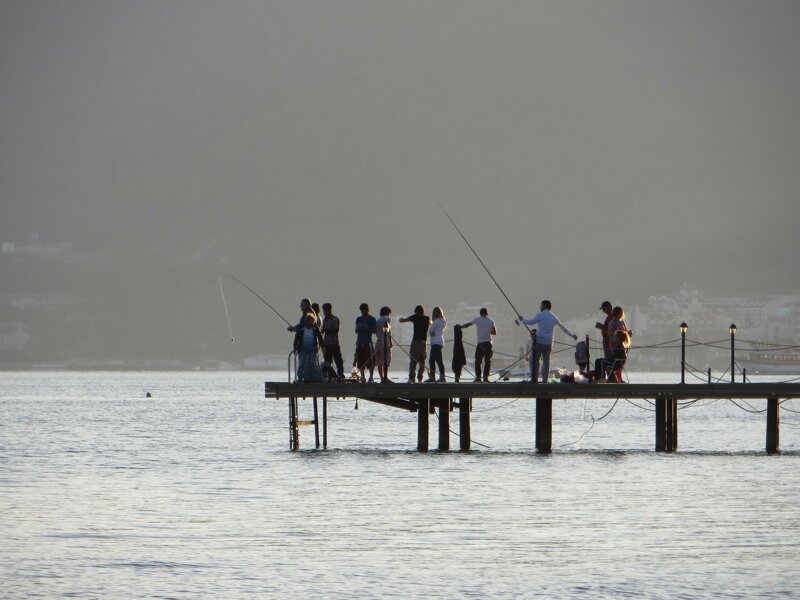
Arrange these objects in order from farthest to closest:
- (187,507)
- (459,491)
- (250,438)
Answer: (250,438)
(459,491)
(187,507)

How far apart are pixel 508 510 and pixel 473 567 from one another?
7098mm

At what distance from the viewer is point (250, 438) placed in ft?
197

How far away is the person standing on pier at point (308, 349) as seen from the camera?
37.0 metres

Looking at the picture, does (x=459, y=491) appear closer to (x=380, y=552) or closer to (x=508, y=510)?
(x=508, y=510)

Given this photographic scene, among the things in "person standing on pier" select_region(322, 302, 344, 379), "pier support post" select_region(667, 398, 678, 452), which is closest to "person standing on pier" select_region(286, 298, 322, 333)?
"person standing on pier" select_region(322, 302, 344, 379)

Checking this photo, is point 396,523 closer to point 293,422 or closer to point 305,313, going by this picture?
point 305,313

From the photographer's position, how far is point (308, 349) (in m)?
37.4

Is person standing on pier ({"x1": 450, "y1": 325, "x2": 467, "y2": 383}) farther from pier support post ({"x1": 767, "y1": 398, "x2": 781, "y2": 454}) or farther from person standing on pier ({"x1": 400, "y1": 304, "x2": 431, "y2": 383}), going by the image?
pier support post ({"x1": 767, "y1": 398, "x2": 781, "y2": 454})

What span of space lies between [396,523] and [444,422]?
15.0 metres

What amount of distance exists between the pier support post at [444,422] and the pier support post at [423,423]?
15.3 inches

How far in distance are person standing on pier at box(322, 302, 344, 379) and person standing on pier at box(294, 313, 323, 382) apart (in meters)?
0.34

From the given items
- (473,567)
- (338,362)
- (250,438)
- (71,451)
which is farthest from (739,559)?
(250,438)

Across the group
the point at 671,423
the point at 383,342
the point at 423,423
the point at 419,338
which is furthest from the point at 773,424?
the point at 383,342

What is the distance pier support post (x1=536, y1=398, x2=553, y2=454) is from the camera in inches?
1582
